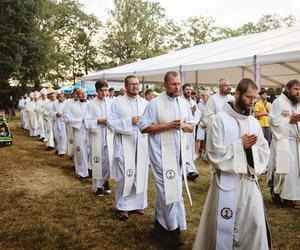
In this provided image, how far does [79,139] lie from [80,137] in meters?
0.05

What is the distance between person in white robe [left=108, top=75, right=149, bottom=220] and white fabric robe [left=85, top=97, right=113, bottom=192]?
1167mm

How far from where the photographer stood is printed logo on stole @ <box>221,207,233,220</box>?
12.0ft

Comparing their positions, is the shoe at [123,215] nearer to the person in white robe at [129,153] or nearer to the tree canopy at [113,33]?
the person in white robe at [129,153]

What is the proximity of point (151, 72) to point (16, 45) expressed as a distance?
2047cm

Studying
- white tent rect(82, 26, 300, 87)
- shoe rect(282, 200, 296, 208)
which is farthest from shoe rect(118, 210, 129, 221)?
white tent rect(82, 26, 300, 87)

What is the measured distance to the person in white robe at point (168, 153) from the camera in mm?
4863

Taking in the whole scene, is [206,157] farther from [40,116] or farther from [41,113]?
[40,116]

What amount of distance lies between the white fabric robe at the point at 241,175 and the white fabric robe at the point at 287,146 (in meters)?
3.03

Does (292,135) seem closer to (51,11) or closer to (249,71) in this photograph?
(249,71)

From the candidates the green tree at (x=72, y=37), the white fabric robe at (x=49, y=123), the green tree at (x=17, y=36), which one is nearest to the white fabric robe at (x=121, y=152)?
the white fabric robe at (x=49, y=123)

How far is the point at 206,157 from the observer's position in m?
3.88

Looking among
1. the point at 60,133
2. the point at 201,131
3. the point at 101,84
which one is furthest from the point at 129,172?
the point at 60,133

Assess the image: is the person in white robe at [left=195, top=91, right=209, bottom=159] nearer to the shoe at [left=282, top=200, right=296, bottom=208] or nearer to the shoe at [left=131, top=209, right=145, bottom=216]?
the shoe at [left=282, top=200, right=296, bottom=208]

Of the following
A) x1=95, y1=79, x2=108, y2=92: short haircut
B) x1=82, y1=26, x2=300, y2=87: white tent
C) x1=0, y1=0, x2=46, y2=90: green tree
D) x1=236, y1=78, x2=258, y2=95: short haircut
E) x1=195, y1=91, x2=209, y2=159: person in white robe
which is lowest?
x1=195, y1=91, x2=209, y2=159: person in white robe
